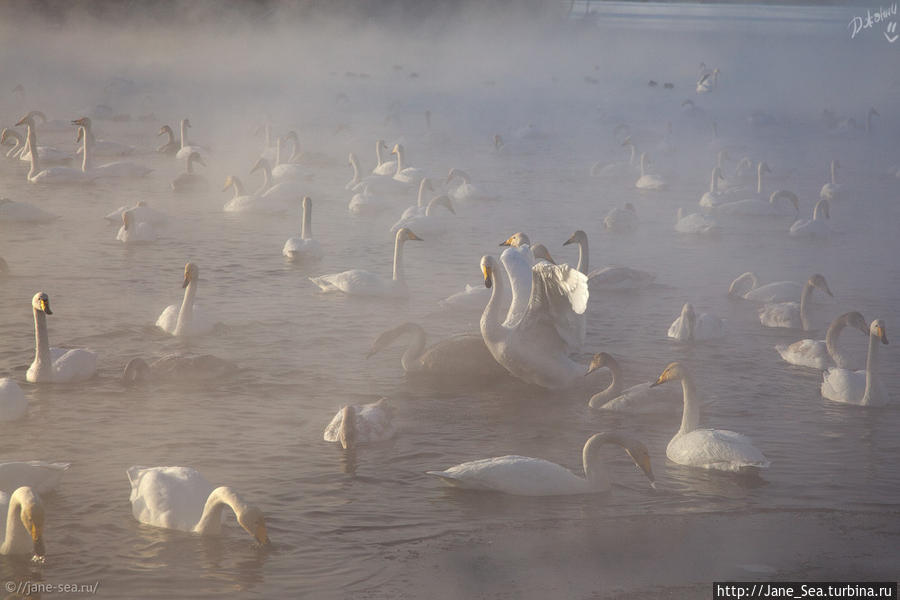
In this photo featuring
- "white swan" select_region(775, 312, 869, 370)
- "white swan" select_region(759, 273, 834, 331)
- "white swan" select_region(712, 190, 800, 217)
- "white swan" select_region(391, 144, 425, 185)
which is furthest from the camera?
"white swan" select_region(391, 144, 425, 185)

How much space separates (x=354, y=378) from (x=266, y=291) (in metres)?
3.28

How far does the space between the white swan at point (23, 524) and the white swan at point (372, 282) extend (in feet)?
20.7

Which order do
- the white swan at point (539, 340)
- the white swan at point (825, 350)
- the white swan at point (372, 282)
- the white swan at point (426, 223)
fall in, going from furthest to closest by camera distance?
the white swan at point (426, 223)
the white swan at point (372, 282)
the white swan at point (825, 350)
the white swan at point (539, 340)

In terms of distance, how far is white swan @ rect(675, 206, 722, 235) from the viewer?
1677cm

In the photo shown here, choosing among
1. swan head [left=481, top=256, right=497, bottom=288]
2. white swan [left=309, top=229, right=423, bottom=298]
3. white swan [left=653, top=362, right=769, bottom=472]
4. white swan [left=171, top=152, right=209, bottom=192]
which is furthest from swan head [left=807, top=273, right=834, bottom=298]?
white swan [left=171, top=152, right=209, bottom=192]

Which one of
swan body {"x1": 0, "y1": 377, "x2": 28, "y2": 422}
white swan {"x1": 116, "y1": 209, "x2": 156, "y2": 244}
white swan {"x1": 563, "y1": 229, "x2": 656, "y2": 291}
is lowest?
swan body {"x1": 0, "y1": 377, "x2": 28, "y2": 422}

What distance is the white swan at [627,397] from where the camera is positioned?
29.8 feet

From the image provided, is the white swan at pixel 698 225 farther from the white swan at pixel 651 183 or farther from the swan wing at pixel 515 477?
the swan wing at pixel 515 477

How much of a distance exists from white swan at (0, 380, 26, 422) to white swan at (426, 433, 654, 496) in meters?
3.18

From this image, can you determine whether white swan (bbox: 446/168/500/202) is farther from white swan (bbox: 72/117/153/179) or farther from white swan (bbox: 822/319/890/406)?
white swan (bbox: 822/319/890/406)

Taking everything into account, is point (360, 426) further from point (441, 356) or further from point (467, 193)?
point (467, 193)

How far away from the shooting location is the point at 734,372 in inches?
406

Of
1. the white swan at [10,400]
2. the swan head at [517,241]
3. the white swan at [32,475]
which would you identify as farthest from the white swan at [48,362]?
the swan head at [517,241]

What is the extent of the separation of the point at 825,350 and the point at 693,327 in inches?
Result: 49.6
